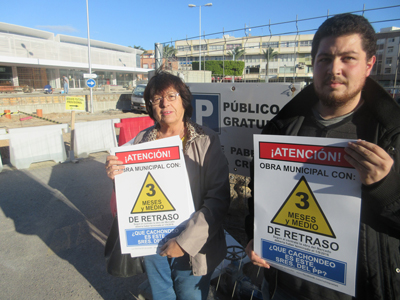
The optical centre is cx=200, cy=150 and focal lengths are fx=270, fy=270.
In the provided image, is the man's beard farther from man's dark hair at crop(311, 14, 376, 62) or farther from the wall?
the wall

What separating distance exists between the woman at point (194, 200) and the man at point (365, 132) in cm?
63

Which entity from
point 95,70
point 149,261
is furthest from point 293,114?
point 95,70

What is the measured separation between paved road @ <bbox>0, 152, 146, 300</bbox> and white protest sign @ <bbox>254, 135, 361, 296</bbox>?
6.99 ft

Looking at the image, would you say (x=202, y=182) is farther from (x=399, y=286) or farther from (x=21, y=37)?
(x=21, y=37)

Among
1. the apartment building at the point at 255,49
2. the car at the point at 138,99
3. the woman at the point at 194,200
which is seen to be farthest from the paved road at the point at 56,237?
the car at the point at 138,99

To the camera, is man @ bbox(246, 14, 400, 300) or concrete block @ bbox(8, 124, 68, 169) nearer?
man @ bbox(246, 14, 400, 300)

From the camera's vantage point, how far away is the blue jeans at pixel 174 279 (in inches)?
74.0

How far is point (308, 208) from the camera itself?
132cm

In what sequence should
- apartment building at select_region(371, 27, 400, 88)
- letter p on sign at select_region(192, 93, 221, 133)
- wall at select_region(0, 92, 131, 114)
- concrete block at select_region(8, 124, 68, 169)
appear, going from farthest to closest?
1. wall at select_region(0, 92, 131, 114)
2. concrete block at select_region(8, 124, 68, 169)
3. letter p on sign at select_region(192, 93, 221, 133)
4. apartment building at select_region(371, 27, 400, 88)

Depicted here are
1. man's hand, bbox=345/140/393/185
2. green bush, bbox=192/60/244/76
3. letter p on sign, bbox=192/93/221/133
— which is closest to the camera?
man's hand, bbox=345/140/393/185

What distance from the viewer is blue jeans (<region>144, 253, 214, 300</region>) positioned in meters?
1.88

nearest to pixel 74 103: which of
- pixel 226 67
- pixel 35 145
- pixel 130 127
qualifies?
pixel 35 145

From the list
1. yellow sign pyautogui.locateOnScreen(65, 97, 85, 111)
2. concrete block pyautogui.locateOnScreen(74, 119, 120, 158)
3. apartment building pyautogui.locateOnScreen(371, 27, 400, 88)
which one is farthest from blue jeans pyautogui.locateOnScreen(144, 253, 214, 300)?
yellow sign pyautogui.locateOnScreen(65, 97, 85, 111)

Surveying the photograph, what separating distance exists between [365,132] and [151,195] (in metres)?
1.26
